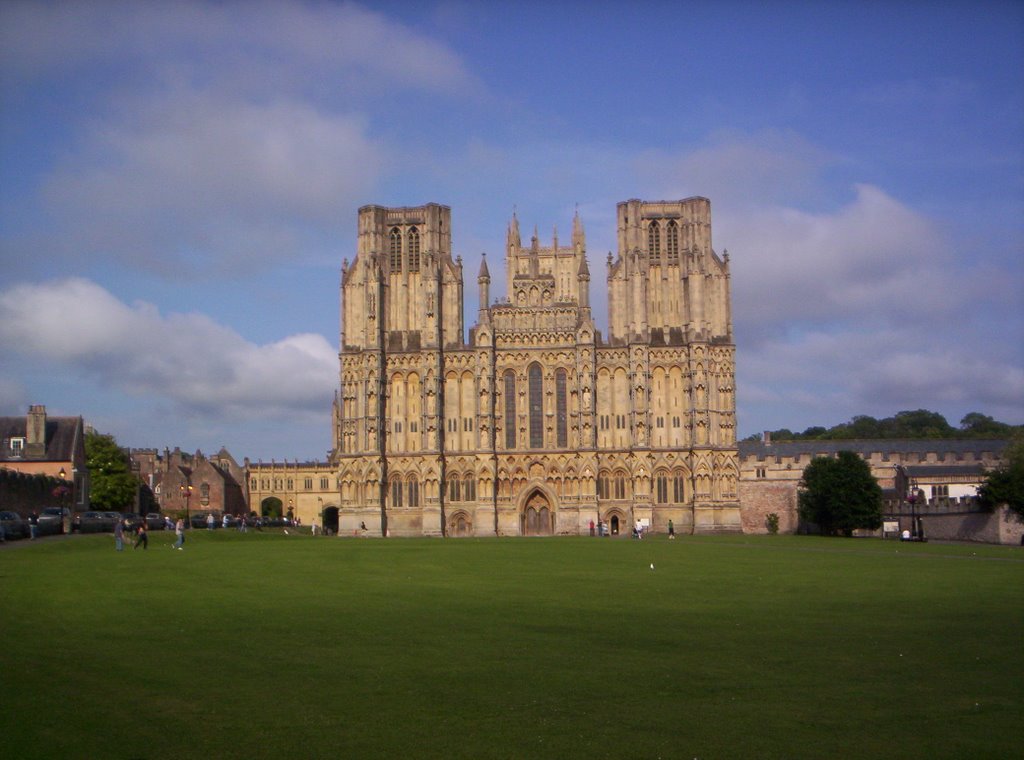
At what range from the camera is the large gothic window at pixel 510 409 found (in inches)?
3866

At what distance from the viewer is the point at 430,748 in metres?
13.3

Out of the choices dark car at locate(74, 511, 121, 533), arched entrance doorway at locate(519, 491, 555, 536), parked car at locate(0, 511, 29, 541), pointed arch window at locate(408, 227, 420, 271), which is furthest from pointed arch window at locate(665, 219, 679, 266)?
parked car at locate(0, 511, 29, 541)

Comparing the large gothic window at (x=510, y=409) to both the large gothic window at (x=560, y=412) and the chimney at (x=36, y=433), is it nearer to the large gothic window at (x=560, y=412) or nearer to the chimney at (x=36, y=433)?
the large gothic window at (x=560, y=412)

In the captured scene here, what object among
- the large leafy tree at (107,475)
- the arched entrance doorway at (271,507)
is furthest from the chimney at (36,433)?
the arched entrance doorway at (271,507)

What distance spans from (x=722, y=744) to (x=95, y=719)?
7644 millimetres

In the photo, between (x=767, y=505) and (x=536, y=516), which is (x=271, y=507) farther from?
(x=767, y=505)

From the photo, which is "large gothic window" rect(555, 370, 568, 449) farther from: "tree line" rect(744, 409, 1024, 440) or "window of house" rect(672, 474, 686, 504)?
"tree line" rect(744, 409, 1024, 440)

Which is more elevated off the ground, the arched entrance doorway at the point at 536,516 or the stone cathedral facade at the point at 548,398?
the stone cathedral facade at the point at 548,398

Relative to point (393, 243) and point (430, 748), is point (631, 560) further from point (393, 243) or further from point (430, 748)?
point (393, 243)

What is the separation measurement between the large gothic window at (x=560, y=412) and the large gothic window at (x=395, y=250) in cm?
1698

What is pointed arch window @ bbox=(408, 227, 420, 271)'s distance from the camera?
100812mm

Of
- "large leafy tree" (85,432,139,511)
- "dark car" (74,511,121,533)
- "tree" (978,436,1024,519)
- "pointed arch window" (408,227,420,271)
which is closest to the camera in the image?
"dark car" (74,511,121,533)

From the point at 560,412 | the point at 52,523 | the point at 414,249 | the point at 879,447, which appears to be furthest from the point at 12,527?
the point at 879,447

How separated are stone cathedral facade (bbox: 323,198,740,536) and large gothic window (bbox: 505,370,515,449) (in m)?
0.17
